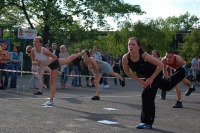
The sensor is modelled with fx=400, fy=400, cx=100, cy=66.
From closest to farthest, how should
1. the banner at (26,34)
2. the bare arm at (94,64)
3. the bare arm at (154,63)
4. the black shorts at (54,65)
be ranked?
the bare arm at (154,63) → the black shorts at (54,65) → the bare arm at (94,64) → the banner at (26,34)

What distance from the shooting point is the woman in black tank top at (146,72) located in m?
7.03

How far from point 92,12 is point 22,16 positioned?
7314 mm

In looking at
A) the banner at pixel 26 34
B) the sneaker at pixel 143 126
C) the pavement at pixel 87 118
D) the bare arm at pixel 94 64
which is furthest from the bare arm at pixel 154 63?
the banner at pixel 26 34

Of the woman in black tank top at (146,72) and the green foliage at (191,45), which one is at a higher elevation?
the green foliage at (191,45)

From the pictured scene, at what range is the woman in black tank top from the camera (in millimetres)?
7027

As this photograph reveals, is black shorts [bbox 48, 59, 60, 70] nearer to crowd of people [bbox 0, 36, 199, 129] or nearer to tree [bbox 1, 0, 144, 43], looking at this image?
crowd of people [bbox 0, 36, 199, 129]

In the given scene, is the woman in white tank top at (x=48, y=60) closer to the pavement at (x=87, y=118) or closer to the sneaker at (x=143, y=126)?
the pavement at (x=87, y=118)

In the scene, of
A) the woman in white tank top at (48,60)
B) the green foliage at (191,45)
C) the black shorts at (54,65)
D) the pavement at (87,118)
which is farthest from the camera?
the green foliage at (191,45)

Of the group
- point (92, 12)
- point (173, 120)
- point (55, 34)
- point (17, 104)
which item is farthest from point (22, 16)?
point (173, 120)

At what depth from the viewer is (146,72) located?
7.20 meters

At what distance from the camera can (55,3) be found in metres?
35.2

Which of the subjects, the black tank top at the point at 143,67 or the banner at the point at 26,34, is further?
the banner at the point at 26,34

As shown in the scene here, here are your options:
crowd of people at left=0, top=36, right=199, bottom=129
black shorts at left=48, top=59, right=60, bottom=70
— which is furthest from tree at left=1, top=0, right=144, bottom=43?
black shorts at left=48, top=59, right=60, bottom=70

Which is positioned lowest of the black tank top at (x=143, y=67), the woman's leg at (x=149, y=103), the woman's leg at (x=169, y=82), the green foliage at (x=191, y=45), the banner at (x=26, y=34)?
the woman's leg at (x=149, y=103)
